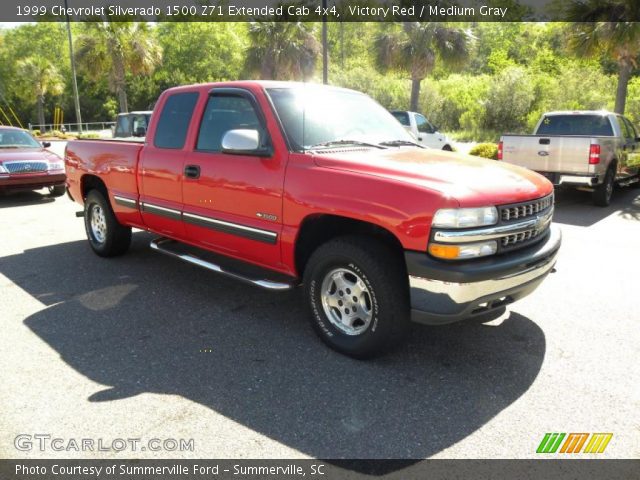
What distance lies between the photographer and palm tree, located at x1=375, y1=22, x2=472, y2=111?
842 inches

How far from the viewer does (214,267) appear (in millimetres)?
4516

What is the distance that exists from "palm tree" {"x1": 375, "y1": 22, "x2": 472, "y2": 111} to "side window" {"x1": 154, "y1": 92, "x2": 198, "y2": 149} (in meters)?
18.1

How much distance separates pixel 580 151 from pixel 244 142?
7345 mm

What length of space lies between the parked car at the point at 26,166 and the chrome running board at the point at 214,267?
21.6ft

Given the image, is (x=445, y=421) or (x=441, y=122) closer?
(x=445, y=421)

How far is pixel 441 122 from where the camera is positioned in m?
36.2

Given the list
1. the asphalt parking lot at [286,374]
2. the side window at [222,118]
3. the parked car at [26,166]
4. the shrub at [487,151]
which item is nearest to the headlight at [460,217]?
the asphalt parking lot at [286,374]

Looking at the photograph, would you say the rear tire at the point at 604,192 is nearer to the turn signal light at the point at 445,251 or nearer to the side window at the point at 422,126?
the side window at the point at 422,126

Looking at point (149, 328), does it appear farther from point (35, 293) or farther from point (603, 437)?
point (603, 437)

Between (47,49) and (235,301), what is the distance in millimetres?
76494

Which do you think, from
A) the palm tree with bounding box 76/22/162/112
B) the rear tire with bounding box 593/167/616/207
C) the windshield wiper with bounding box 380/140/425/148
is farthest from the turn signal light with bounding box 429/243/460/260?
the palm tree with bounding box 76/22/162/112

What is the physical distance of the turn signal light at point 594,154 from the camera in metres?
9.09

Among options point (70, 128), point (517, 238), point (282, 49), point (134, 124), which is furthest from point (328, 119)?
point (70, 128)

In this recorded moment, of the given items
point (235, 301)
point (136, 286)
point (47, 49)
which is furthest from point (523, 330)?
point (47, 49)
